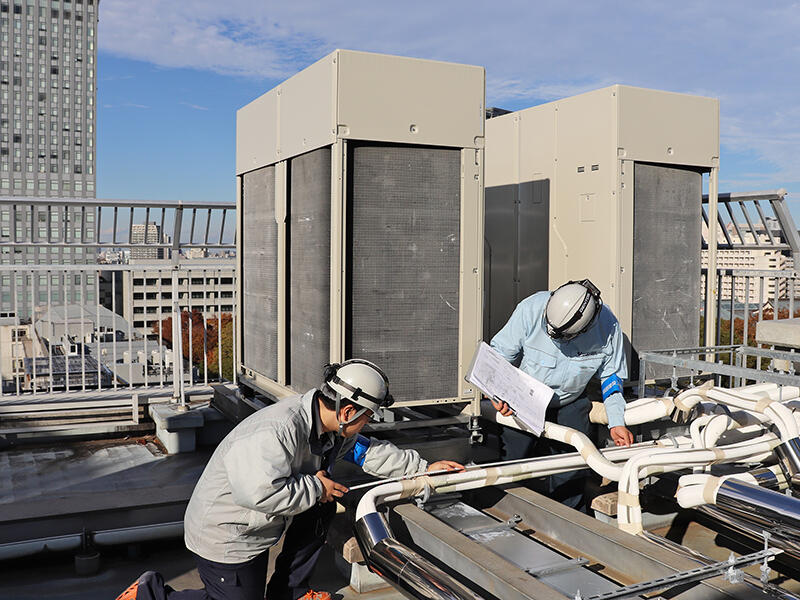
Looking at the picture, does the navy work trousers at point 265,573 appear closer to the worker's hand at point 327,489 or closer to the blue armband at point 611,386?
the worker's hand at point 327,489

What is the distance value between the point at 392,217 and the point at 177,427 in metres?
2.67

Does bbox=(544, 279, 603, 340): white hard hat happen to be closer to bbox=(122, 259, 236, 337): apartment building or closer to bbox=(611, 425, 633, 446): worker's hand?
bbox=(611, 425, 633, 446): worker's hand

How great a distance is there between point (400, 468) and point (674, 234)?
3127mm

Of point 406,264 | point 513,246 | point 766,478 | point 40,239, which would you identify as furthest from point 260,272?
point 766,478

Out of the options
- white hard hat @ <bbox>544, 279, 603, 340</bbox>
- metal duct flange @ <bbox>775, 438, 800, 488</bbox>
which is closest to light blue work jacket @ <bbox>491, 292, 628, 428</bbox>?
white hard hat @ <bbox>544, 279, 603, 340</bbox>

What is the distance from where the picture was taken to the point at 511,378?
4.13 m

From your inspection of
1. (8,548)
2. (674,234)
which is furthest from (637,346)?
(8,548)

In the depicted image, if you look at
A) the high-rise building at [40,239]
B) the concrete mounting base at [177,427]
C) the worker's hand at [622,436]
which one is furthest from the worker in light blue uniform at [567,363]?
the high-rise building at [40,239]

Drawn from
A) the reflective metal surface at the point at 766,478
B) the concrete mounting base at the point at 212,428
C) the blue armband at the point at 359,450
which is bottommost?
the concrete mounting base at the point at 212,428

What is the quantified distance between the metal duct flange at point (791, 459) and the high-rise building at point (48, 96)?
453 ft

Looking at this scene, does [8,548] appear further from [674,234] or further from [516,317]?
[674,234]

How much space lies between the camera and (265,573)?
10.5 ft

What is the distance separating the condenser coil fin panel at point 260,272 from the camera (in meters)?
5.58

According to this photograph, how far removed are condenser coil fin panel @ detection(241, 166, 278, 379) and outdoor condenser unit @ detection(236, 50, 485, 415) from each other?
0.57 m
